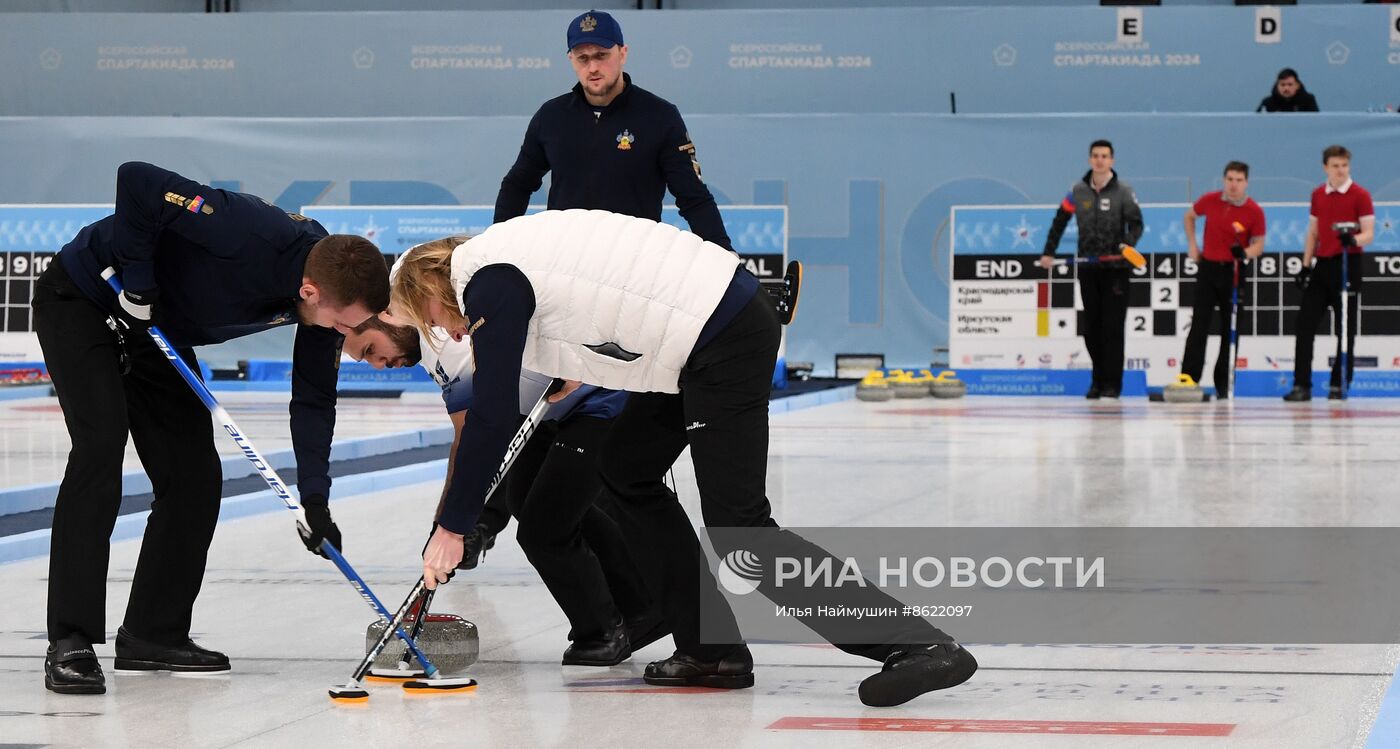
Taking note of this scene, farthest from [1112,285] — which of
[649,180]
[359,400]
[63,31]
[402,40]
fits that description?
[63,31]

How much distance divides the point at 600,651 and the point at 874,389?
30.7ft

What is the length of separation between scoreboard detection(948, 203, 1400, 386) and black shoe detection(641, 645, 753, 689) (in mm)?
10431

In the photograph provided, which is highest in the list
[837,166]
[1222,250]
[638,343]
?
[837,166]

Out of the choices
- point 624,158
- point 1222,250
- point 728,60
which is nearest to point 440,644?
point 624,158

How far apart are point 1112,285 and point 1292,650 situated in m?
9.37

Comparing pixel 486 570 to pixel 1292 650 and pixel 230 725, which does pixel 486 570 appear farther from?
pixel 1292 650

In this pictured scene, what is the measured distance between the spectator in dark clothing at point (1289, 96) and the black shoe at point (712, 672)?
12.0 metres

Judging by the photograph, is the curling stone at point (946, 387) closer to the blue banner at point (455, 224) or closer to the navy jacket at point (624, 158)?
the blue banner at point (455, 224)

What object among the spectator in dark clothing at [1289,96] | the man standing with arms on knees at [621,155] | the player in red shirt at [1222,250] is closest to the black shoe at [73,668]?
the man standing with arms on knees at [621,155]

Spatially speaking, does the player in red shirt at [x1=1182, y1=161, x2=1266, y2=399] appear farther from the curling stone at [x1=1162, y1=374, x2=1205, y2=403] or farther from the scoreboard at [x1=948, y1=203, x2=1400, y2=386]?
the scoreboard at [x1=948, y1=203, x2=1400, y2=386]

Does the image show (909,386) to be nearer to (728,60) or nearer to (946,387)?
(946,387)

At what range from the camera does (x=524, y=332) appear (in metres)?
2.84

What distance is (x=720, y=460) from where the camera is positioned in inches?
120

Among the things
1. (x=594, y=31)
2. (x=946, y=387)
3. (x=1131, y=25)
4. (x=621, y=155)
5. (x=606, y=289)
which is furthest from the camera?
(x=1131, y=25)
